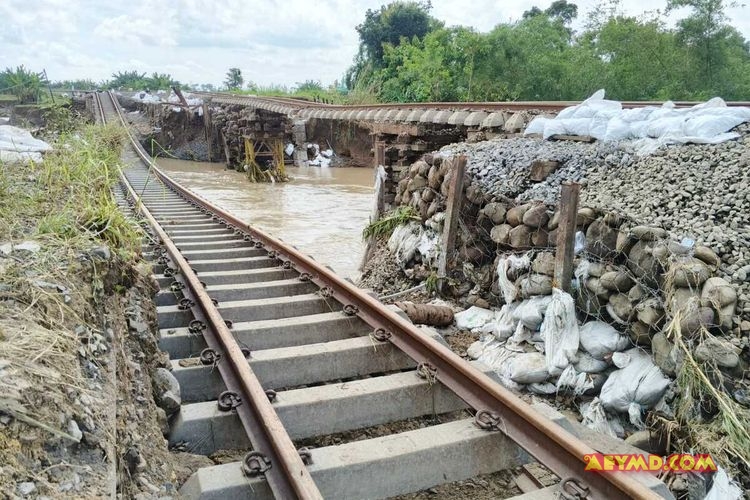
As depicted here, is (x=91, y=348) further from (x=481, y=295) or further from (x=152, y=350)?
(x=481, y=295)

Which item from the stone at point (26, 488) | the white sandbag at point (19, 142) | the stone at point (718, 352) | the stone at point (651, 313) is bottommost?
the stone at point (718, 352)

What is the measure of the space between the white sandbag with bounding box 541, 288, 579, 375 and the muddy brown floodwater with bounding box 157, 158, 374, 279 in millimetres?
4657

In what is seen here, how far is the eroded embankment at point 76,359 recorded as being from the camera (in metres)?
1.65

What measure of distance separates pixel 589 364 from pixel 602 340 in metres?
0.23

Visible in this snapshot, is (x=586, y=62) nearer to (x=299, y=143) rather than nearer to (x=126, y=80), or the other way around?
(x=299, y=143)

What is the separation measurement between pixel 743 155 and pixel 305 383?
451 centimetres

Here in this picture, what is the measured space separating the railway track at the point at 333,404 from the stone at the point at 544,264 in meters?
2.08

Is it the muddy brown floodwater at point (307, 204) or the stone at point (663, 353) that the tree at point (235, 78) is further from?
the stone at point (663, 353)

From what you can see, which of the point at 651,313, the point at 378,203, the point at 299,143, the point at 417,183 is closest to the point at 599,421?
the point at 651,313

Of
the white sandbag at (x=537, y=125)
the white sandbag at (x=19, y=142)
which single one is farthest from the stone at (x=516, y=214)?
the white sandbag at (x=19, y=142)

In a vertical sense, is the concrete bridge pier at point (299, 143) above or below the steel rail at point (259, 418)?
above

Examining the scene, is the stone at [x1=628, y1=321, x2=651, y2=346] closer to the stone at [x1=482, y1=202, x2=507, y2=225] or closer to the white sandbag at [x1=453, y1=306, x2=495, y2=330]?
the white sandbag at [x1=453, y1=306, x2=495, y2=330]

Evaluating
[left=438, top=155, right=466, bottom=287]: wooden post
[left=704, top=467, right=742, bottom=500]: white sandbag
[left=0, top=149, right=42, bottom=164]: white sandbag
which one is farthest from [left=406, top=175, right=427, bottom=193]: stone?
[left=704, top=467, right=742, bottom=500]: white sandbag

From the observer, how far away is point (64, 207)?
3656 millimetres
